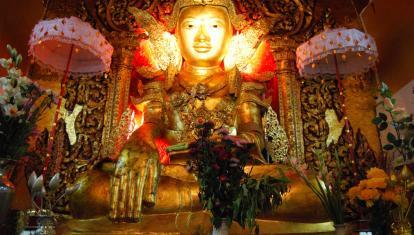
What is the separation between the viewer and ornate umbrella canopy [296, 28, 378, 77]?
11.0ft

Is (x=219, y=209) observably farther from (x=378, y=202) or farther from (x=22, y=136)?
(x=22, y=136)

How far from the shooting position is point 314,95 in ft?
Result: 13.5

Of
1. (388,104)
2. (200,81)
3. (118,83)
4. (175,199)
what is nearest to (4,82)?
(175,199)

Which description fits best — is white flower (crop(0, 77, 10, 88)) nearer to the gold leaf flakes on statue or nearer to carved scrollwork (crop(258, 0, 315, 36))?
the gold leaf flakes on statue

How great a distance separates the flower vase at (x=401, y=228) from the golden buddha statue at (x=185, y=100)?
923mm

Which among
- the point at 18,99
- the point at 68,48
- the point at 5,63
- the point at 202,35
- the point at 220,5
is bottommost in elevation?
the point at 18,99

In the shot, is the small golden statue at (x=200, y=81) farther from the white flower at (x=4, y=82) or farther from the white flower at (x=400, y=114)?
the white flower at (x=400, y=114)

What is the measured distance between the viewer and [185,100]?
3828 mm

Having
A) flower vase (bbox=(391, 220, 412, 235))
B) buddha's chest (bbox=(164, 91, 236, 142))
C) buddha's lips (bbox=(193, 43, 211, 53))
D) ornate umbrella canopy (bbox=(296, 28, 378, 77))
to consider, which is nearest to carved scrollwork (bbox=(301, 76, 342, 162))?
ornate umbrella canopy (bbox=(296, 28, 378, 77))

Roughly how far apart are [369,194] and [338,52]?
1336 mm

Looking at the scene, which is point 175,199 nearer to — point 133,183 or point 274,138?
point 133,183

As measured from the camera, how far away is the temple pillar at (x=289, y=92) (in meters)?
3.88

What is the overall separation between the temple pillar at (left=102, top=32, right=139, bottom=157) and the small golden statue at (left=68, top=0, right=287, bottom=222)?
14 centimetres

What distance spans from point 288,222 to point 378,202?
59cm
